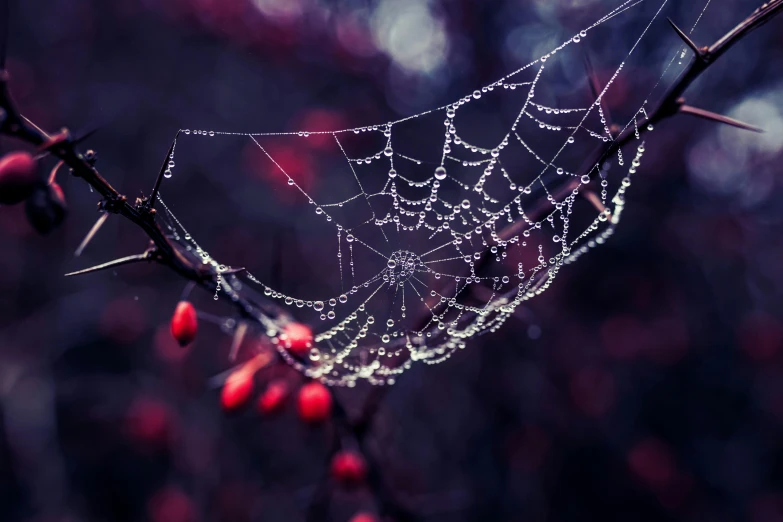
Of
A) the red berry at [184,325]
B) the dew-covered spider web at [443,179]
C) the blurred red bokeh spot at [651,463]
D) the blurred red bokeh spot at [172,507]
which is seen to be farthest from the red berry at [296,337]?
Result: the blurred red bokeh spot at [651,463]

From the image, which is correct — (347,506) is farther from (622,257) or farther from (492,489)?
(622,257)

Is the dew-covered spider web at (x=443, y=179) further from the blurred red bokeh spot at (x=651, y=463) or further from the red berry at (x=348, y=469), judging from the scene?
the blurred red bokeh spot at (x=651, y=463)

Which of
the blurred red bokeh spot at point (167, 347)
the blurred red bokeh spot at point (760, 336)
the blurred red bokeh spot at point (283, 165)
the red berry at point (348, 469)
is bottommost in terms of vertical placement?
the red berry at point (348, 469)

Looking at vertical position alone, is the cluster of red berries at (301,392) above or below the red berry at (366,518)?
above

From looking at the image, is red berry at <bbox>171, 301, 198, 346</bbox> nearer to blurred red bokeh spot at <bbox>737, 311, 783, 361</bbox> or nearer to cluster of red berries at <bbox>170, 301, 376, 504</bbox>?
cluster of red berries at <bbox>170, 301, 376, 504</bbox>

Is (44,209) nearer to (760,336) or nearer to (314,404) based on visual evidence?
(314,404)

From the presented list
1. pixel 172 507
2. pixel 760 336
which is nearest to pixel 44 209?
pixel 172 507
